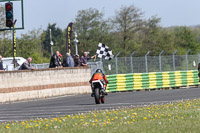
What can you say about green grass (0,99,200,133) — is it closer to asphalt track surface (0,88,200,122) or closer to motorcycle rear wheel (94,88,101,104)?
asphalt track surface (0,88,200,122)

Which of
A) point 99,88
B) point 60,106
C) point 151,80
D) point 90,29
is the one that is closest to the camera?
point 60,106

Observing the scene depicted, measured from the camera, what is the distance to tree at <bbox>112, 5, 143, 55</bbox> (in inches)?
2456

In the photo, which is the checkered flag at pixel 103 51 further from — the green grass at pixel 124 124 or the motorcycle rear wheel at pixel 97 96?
the green grass at pixel 124 124

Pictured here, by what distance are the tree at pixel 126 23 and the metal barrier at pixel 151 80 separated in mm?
30784

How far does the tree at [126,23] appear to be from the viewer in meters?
62.4

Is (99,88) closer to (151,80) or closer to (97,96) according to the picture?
(97,96)

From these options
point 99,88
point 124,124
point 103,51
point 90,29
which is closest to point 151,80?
point 103,51

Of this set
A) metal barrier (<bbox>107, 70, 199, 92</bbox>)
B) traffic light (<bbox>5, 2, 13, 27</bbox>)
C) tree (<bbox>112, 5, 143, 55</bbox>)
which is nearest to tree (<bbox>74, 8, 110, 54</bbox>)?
tree (<bbox>112, 5, 143, 55</bbox>)

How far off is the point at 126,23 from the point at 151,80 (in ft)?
111

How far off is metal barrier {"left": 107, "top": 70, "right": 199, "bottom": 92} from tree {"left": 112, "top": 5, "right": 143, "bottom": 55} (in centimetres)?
3078

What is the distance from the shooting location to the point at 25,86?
903 inches

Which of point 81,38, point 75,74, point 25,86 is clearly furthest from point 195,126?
point 81,38

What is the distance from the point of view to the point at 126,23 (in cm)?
6300

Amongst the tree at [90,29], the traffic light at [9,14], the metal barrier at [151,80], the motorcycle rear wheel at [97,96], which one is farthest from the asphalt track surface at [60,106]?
the tree at [90,29]
